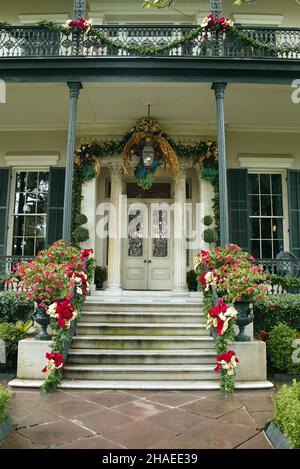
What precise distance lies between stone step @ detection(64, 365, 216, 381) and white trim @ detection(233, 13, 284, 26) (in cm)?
867

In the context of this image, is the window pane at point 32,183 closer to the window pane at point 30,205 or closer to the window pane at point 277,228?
the window pane at point 30,205

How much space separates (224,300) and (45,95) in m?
5.54

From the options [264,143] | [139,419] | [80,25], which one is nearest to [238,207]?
[264,143]

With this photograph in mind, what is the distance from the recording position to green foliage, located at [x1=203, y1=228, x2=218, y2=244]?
25.7ft

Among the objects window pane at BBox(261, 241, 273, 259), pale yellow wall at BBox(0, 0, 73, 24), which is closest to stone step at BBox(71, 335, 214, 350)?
window pane at BBox(261, 241, 273, 259)

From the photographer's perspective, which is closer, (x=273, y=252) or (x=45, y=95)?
(x=45, y=95)

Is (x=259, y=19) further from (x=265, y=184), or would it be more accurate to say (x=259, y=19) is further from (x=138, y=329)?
(x=138, y=329)

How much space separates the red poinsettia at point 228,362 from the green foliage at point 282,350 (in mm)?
1029

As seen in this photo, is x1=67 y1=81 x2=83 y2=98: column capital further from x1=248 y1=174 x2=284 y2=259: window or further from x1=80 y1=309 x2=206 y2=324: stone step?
x1=248 y1=174 x2=284 y2=259: window

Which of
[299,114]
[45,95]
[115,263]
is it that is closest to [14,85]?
[45,95]

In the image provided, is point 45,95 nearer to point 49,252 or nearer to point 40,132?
point 40,132


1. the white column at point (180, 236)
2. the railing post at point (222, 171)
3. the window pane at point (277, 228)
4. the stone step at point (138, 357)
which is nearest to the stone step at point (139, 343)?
the stone step at point (138, 357)

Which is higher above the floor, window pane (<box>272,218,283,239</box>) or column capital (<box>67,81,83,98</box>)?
column capital (<box>67,81,83,98</box>)

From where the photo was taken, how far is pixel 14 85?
706 centimetres
